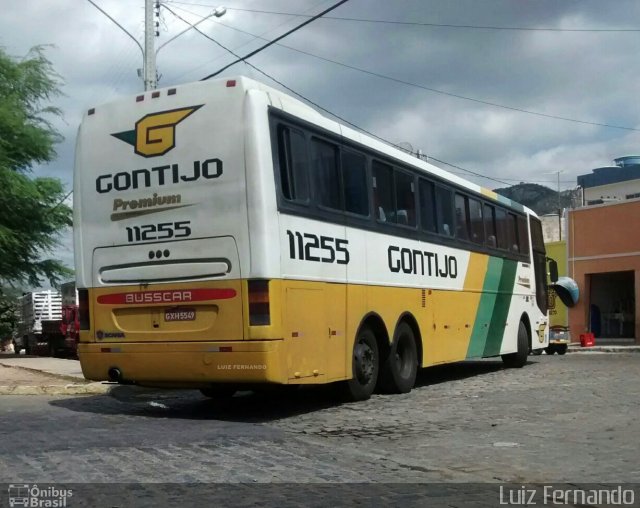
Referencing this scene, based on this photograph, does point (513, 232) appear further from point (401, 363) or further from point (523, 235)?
point (401, 363)

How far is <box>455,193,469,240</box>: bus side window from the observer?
1389 cm

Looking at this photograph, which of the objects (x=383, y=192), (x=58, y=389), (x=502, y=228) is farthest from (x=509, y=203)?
(x=58, y=389)

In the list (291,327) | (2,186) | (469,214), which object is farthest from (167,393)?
(2,186)

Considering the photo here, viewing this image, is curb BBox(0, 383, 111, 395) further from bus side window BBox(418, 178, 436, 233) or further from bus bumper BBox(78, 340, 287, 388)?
bus side window BBox(418, 178, 436, 233)

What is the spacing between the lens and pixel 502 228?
1627 cm

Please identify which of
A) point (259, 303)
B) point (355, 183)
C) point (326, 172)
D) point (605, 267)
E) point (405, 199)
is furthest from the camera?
point (605, 267)

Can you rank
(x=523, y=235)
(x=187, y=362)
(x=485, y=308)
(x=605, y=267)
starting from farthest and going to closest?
(x=605, y=267), (x=523, y=235), (x=485, y=308), (x=187, y=362)

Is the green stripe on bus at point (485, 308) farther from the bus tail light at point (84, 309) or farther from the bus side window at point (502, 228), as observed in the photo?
the bus tail light at point (84, 309)

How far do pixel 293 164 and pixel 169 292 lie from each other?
6.84 feet

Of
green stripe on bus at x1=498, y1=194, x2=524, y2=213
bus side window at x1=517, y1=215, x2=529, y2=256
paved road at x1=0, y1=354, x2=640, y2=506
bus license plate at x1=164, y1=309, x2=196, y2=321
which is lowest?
paved road at x1=0, y1=354, x2=640, y2=506

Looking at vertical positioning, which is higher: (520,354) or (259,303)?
(259,303)

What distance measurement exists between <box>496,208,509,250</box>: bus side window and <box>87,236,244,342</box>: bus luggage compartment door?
8.66 m

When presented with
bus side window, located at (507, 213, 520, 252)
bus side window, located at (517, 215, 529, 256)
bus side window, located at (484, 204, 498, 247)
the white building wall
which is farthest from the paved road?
the white building wall

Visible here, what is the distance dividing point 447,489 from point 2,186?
21.3 metres
